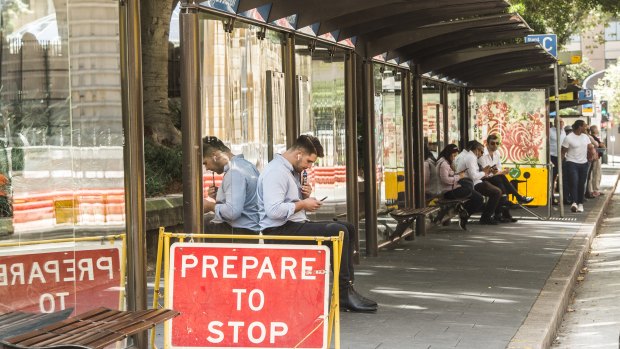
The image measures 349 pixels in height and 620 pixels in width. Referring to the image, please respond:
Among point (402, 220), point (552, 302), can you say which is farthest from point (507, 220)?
point (552, 302)

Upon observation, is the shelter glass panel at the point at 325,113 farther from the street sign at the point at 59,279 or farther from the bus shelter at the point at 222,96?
the street sign at the point at 59,279

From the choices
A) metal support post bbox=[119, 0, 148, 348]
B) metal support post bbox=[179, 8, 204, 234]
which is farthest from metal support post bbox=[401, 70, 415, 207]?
metal support post bbox=[119, 0, 148, 348]

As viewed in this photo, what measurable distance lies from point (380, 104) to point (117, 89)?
24.3 feet

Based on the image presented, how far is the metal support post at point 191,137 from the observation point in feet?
24.3

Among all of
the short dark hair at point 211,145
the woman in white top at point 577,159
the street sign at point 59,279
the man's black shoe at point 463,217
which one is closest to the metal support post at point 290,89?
the short dark hair at point 211,145

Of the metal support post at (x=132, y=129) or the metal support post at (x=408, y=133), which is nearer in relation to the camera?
the metal support post at (x=132, y=129)

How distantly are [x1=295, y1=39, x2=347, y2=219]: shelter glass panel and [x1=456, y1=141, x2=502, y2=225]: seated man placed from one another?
5.91 m

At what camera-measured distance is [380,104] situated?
13.5 meters

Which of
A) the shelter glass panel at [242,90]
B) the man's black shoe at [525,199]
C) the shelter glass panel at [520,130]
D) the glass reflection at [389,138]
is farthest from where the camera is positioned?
the shelter glass panel at [520,130]

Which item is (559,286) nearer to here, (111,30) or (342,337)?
(342,337)

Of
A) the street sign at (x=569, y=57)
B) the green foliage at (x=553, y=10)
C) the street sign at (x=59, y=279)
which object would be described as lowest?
the street sign at (x=59, y=279)

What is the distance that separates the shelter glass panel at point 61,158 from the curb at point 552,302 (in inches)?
113

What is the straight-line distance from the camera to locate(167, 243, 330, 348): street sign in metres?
6.21

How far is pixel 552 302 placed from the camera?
9.59m
